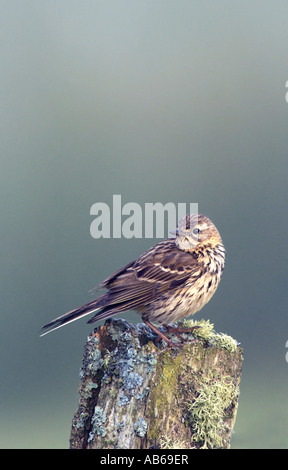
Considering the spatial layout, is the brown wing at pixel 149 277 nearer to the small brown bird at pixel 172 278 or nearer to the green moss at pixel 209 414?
the small brown bird at pixel 172 278

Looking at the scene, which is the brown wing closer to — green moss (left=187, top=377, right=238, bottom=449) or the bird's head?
the bird's head

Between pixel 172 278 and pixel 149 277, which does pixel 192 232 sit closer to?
pixel 172 278

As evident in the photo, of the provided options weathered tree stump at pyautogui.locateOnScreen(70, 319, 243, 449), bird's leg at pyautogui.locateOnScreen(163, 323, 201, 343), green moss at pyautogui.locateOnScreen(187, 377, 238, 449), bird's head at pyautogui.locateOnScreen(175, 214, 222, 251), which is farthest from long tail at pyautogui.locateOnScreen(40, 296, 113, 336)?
bird's head at pyautogui.locateOnScreen(175, 214, 222, 251)

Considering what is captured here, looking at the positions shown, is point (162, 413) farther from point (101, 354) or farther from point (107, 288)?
point (107, 288)

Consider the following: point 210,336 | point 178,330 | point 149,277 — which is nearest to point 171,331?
point 178,330

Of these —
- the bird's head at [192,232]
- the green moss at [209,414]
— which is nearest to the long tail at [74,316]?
the green moss at [209,414]
